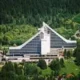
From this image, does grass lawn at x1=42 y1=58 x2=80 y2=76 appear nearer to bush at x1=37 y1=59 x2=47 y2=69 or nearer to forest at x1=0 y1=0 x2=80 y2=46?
bush at x1=37 y1=59 x2=47 y2=69

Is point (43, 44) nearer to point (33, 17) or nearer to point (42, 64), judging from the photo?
point (42, 64)

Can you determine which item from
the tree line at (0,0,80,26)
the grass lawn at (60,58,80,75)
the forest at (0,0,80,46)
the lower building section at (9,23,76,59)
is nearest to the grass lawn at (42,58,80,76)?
the grass lawn at (60,58,80,75)

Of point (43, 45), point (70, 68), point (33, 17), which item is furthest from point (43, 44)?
point (33, 17)

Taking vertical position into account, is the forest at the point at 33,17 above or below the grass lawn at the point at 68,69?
above

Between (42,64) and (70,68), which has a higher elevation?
(42,64)

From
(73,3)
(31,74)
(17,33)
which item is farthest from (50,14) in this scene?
(31,74)

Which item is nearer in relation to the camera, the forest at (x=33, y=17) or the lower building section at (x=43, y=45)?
the lower building section at (x=43, y=45)

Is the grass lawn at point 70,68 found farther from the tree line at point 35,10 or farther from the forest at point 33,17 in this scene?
the tree line at point 35,10

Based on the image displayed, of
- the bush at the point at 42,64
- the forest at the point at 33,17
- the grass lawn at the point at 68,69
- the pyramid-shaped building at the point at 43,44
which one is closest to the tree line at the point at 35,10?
the forest at the point at 33,17

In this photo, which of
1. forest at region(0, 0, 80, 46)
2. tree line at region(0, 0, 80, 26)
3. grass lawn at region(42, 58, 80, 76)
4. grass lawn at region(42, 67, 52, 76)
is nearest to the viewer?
grass lawn at region(42, 67, 52, 76)
